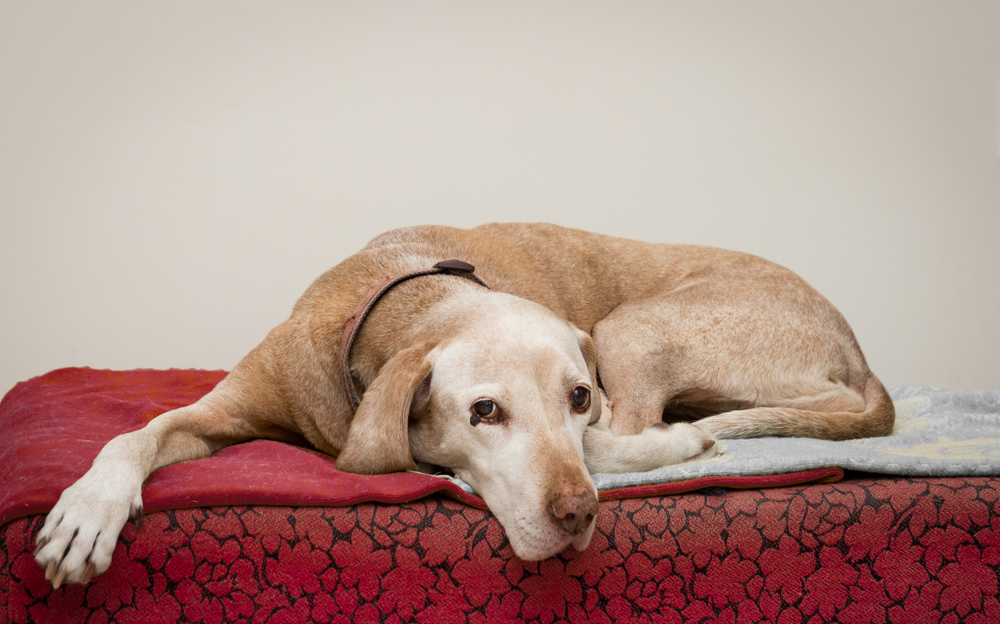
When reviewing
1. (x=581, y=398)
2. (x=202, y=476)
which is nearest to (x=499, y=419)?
(x=581, y=398)

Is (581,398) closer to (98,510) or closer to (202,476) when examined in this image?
(202,476)

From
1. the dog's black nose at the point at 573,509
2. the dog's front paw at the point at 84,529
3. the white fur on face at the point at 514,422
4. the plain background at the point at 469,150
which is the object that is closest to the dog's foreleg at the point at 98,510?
the dog's front paw at the point at 84,529

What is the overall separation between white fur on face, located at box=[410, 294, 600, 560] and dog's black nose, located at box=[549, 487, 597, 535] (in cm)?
2

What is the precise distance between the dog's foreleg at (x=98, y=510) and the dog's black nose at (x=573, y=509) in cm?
98

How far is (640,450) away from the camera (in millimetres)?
2018

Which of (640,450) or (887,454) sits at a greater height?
(640,450)

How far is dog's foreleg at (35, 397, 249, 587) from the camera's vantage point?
1388 millimetres

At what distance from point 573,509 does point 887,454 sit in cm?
120

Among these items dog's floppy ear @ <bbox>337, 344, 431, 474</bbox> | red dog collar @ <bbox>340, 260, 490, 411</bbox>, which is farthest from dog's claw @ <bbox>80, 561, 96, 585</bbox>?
red dog collar @ <bbox>340, 260, 490, 411</bbox>

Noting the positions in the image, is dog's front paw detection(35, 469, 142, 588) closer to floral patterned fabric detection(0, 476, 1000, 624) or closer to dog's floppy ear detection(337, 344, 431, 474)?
floral patterned fabric detection(0, 476, 1000, 624)

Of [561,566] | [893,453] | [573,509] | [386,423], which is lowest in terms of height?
[893,453]

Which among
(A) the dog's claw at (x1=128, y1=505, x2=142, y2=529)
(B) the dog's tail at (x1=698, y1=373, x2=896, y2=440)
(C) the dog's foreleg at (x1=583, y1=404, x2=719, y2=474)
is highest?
(A) the dog's claw at (x1=128, y1=505, x2=142, y2=529)

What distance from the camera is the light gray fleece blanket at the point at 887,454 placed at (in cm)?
182

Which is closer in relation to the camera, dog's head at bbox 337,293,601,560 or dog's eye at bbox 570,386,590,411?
dog's head at bbox 337,293,601,560
